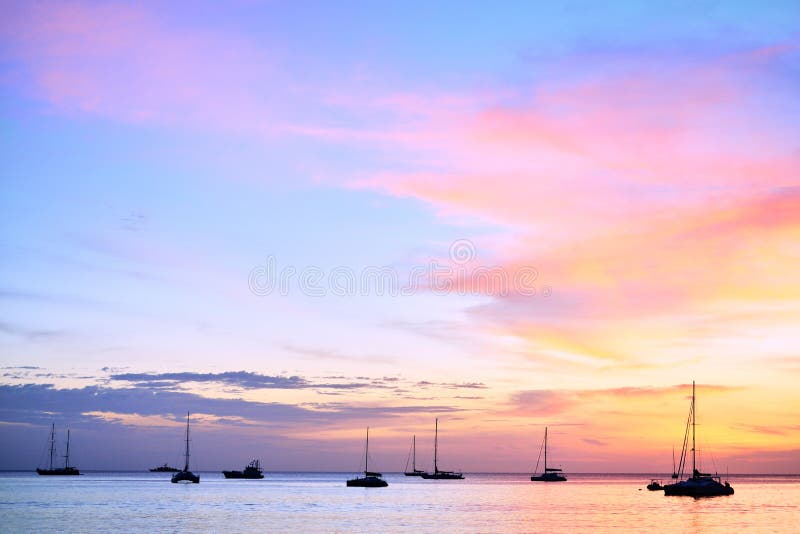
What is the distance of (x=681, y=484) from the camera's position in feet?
521

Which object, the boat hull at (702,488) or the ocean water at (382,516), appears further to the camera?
the boat hull at (702,488)

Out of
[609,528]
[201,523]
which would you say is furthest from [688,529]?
[201,523]

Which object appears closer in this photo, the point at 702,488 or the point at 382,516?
the point at 382,516

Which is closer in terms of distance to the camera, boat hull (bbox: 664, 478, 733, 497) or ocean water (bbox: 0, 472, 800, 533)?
ocean water (bbox: 0, 472, 800, 533)

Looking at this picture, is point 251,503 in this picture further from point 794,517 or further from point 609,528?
point 794,517

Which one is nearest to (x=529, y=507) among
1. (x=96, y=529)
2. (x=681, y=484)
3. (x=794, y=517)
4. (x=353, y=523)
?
(x=681, y=484)

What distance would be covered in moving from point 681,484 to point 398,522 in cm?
7229

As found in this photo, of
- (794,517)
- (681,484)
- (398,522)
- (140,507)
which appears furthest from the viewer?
(681,484)

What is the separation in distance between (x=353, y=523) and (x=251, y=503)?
5186cm

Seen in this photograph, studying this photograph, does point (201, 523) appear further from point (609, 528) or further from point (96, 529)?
point (609, 528)

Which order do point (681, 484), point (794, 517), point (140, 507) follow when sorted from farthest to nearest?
1. point (681, 484)
2. point (140, 507)
3. point (794, 517)

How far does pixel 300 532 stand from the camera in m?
95.2

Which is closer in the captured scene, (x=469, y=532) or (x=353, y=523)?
(x=469, y=532)

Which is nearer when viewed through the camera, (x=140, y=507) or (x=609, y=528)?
(x=609, y=528)
